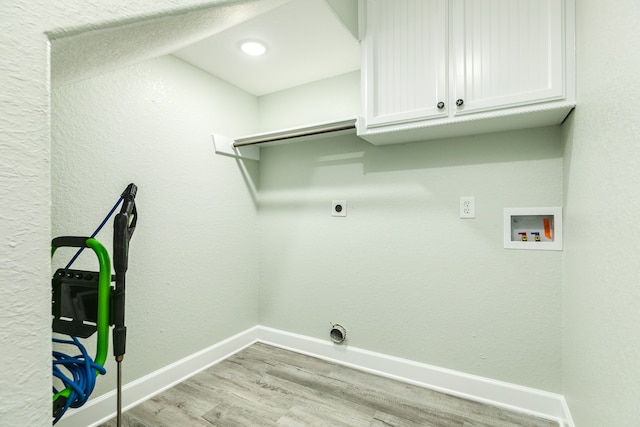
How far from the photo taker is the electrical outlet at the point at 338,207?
215 cm

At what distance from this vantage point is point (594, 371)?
1029 mm

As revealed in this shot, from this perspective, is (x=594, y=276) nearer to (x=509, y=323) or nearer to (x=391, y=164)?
(x=509, y=323)

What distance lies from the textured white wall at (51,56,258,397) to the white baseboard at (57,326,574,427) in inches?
2.7

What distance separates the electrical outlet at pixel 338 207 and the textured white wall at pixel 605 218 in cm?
124

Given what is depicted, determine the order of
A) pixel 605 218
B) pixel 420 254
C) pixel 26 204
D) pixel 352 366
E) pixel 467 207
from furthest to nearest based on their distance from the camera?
pixel 352 366 < pixel 420 254 < pixel 467 207 < pixel 605 218 < pixel 26 204

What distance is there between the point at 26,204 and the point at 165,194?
5.04ft

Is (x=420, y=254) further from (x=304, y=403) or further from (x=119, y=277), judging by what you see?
(x=119, y=277)

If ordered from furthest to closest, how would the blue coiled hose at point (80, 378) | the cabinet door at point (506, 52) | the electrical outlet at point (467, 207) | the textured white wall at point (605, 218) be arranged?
the electrical outlet at point (467, 207) → the cabinet door at point (506, 52) → the blue coiled hose at point (80, 378) → the textured white wall at point (605, 218)

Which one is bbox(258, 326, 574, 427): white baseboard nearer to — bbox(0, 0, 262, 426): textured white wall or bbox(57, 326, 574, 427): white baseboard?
bbox(57, 326, 574, 427): white baseboard

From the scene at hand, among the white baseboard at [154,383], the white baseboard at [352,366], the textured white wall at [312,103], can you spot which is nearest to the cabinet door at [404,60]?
the textured white wall at [312,103]

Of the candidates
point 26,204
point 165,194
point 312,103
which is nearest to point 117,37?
point 26,204

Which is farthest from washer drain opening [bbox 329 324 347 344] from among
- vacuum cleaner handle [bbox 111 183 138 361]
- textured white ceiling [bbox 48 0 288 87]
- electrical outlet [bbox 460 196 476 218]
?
textured white ceiling [bbox 48 0 288 87]

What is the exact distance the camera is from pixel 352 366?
2.08 metres

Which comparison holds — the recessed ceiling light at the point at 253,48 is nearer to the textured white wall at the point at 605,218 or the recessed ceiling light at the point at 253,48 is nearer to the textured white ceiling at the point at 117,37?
the textured white ceiling at the point at 117,37
